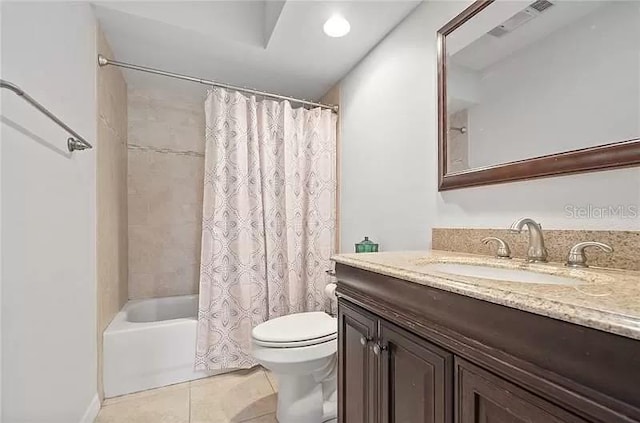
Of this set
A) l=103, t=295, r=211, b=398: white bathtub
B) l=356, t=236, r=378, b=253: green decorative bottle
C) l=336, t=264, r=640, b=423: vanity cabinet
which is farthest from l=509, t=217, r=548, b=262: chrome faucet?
l=103, t=295, r=211, b=398: white bathtub

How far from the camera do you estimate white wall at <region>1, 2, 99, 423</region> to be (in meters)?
0.88

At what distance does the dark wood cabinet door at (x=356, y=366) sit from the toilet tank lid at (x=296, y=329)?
1.04 ft

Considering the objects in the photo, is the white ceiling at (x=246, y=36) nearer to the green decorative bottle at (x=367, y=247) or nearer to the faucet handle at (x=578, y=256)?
the green decorative bottle at (x=367, y=247)

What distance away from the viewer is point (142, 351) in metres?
1.78

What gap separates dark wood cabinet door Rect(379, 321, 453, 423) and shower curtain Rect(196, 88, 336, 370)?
1.25 meters

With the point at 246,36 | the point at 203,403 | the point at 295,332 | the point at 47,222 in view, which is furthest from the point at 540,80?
the point at 203,403

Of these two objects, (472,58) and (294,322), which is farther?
(294,322)

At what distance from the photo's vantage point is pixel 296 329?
59.2 inches

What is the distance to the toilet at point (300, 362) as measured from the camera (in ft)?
4.51

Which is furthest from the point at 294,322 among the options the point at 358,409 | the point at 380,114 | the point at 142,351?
the point at 380,114

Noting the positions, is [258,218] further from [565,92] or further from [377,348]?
[565,92]

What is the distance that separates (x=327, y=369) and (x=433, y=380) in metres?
0.95

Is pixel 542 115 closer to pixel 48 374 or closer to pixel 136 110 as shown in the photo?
pixel 48 374

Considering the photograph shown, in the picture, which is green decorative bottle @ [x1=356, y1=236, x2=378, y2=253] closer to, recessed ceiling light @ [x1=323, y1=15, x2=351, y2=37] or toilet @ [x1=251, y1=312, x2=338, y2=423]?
toilet @ [x1=251, y1=312, x2=338, y2=423]
